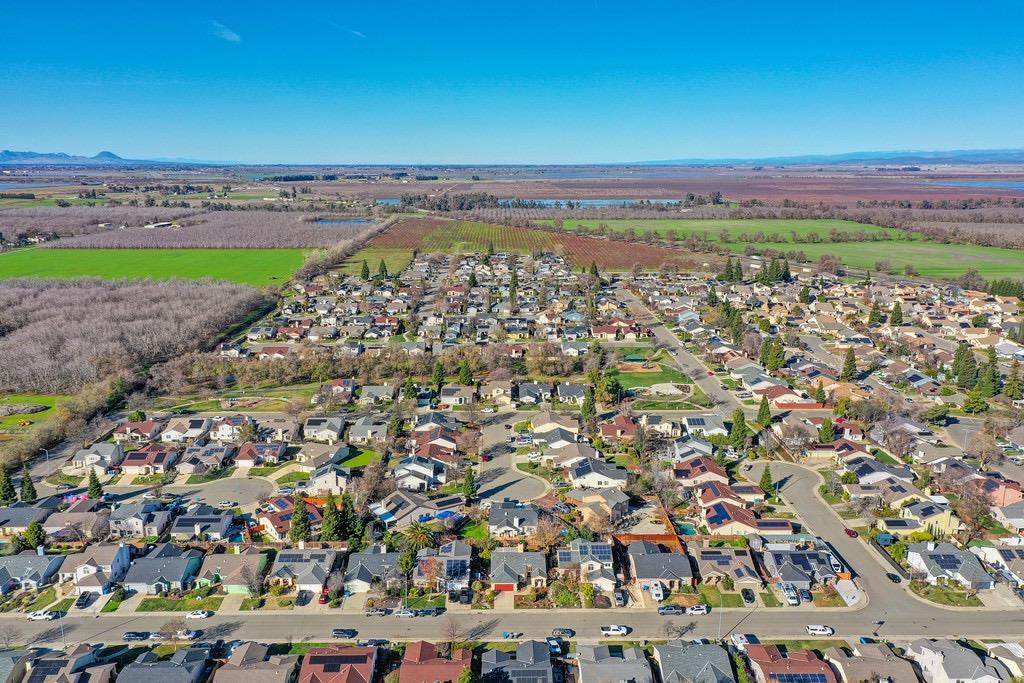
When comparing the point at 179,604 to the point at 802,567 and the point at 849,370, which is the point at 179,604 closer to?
the point at 802,567

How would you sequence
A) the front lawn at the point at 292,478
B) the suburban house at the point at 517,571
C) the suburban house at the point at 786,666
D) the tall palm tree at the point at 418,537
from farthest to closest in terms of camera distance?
the front lawn at the point at 292,478, the tall palm tree at the point at 418,537, the suburban house at the point at 517,571, the suburban house at the point at 786,666

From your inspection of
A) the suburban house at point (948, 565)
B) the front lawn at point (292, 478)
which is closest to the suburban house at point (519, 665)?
the suburban house at point (948, 565)

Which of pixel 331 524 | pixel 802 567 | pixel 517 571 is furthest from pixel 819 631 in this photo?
pixel 331 524

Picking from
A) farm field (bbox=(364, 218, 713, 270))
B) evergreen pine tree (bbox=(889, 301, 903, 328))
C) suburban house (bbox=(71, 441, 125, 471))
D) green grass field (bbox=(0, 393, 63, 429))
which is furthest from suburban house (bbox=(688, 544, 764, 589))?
farm field (bbox=(364, 218, 713, 270))

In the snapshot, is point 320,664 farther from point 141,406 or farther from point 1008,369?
point 1008,369

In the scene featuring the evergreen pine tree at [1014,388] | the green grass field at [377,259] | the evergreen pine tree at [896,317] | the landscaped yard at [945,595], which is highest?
the green grass field at [377,259]

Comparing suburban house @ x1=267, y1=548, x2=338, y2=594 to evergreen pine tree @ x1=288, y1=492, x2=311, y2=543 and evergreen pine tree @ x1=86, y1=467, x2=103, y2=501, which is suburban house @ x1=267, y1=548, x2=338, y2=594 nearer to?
evergreen pine tree @ x1=288, y1=492, x2=311, y2=543

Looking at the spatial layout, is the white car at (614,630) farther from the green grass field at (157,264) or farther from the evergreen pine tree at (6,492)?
the green grass field at (157,264)

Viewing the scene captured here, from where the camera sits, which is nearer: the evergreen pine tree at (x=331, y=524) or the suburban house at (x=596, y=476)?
the evergreen pine tree at (x=331, y=524)
